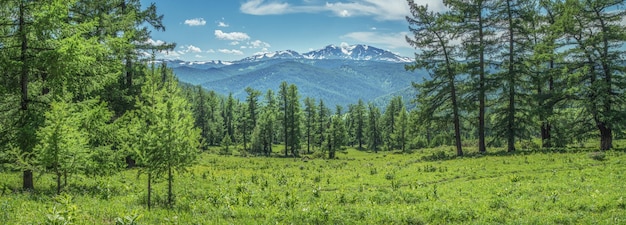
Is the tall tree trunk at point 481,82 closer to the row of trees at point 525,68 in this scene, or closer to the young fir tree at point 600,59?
the row of trees at point 525,68

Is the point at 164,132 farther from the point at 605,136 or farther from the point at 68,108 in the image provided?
the point at 605,136

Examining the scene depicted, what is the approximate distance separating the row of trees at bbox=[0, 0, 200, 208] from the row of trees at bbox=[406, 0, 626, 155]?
77.4ft

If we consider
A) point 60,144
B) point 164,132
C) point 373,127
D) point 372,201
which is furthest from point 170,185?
A: point 373,127

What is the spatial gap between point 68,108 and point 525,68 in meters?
29.6

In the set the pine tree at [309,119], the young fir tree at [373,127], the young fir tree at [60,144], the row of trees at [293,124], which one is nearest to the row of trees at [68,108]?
the young fir tree at [60,144]

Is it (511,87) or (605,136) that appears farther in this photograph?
(511,87)

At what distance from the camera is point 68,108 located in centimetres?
1420

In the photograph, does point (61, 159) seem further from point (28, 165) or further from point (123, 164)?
point (123, 164)

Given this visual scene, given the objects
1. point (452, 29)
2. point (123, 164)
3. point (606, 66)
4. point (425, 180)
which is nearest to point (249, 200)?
point (123, 164)

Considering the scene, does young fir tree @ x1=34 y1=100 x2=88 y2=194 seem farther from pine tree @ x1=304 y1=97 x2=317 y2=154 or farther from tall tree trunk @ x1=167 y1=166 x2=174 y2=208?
pine tree @ x1=304 y1=97 x2=317 y2=154

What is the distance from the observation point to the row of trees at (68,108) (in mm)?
12039

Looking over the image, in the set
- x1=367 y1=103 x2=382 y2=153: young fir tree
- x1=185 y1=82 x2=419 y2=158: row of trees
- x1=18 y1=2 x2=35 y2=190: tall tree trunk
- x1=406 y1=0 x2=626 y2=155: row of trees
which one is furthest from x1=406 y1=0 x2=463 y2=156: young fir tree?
x1=367 y1=103 x2=382 y2=153: young fir tree

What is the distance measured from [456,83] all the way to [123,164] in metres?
26.2

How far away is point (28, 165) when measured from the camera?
1295 centimetres
